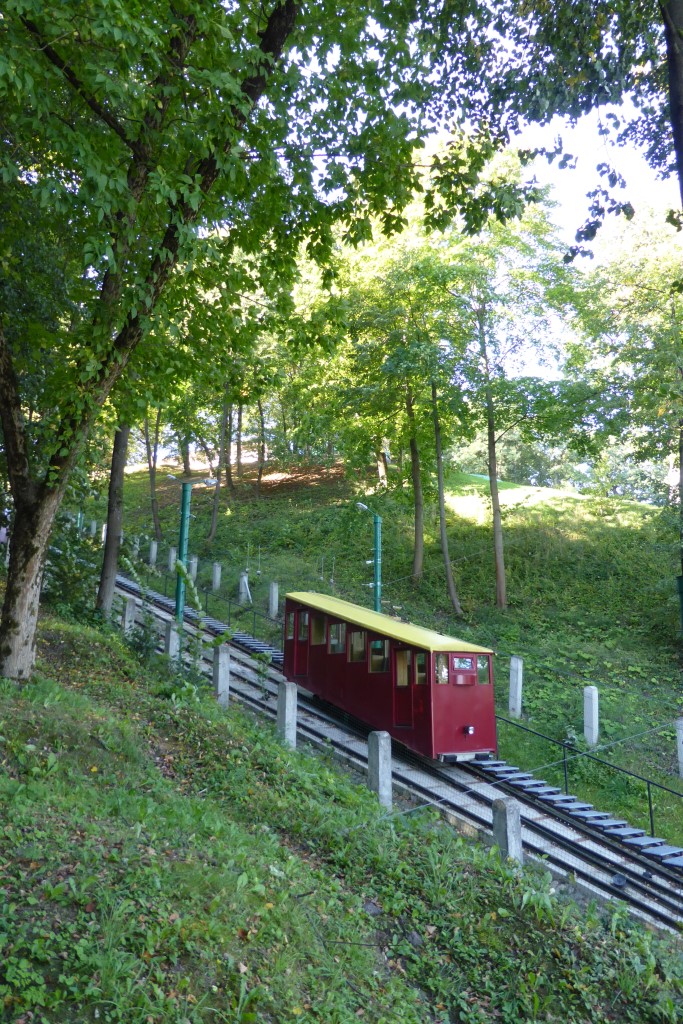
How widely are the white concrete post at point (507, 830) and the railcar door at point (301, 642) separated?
903cm

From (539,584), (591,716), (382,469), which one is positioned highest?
(382,469)

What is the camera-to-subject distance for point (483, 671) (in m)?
14.5

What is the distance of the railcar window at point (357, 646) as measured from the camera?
1543cm

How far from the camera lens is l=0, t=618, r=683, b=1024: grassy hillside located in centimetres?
498

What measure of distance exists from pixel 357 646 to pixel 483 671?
2686mm

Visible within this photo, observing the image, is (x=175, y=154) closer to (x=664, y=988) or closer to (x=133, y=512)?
(x=664, y=988)

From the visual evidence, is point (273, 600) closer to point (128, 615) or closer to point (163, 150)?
point (128, 615)

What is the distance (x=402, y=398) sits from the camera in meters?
25.4

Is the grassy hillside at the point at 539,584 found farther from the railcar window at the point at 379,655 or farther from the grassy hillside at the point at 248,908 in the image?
the grassy hillside at the point at 248,908

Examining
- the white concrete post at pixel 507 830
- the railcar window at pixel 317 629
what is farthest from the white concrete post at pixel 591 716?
the white concrete post at pixel 507 830

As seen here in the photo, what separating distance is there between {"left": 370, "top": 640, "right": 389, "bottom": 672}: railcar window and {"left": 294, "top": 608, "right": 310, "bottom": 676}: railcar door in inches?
117

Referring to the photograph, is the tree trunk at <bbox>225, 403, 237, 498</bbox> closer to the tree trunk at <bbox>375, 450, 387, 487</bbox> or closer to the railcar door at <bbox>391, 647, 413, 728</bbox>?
the tree trunk at <bbox>375, 450, 387, 487</bbox>

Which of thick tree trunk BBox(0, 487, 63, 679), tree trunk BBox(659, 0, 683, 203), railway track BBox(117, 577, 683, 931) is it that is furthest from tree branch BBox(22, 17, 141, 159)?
railway track BBox(117, 577, 683, 931)

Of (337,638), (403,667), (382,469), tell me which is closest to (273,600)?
(337,638)
